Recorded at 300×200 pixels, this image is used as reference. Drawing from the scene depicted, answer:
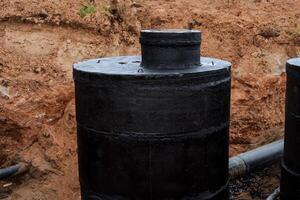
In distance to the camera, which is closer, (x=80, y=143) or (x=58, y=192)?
Result: (x=80, y=143)

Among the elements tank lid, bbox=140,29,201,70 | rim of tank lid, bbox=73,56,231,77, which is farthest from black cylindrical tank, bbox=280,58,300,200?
tank lid, bbox=140,29,201,70

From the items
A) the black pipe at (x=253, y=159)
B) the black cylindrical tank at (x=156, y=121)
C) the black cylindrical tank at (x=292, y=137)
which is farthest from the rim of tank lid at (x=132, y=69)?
the black pipe at (x=253, y=159)

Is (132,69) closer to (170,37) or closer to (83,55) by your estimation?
(170,37)

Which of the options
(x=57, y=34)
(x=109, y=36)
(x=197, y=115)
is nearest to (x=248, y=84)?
(x=109, y=36)

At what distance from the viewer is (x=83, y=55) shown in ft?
20.4

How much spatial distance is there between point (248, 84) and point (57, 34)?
3030mm

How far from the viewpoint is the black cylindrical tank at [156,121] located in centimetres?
305

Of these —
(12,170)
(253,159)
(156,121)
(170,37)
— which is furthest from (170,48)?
(12,170)

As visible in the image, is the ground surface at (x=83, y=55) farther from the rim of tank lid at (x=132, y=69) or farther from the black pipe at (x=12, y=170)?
the rim of tank lid at (x=132, y=69)

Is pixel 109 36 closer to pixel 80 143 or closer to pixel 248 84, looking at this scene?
pixel 248 84

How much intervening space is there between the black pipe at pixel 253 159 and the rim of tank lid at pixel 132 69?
1780 millimetres

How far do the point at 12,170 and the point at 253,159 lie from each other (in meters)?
3.05

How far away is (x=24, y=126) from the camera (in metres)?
5.67

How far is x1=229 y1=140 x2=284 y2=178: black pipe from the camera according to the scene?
4957 millimetres
